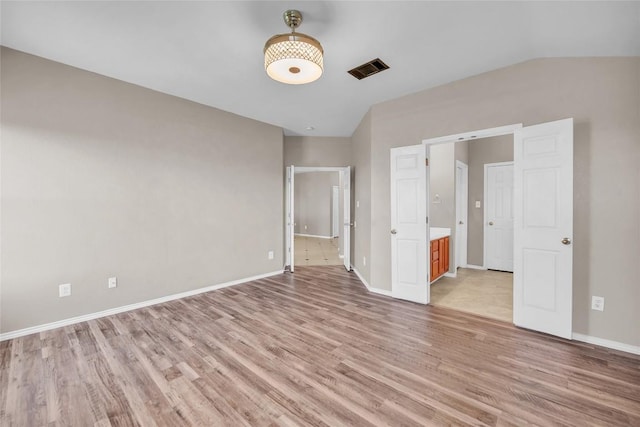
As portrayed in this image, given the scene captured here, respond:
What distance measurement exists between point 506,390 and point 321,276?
3.34m

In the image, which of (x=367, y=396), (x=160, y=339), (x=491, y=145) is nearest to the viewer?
(x=367, y=396)

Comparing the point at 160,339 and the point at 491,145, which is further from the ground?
the point at 491,145

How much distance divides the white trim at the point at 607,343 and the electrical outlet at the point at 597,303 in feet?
0.90

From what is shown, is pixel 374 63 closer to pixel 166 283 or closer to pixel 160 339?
pixel 160 339

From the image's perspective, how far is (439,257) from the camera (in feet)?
14.4

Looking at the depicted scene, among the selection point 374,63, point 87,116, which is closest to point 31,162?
point 87,116

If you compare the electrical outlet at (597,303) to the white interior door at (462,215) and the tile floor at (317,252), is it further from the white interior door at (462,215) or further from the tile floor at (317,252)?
the tile floor at (317,252)

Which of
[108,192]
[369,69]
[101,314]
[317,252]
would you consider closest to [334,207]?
[317,252]

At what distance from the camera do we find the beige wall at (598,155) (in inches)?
90.5

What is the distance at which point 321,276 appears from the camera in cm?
493

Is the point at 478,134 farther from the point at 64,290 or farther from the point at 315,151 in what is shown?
the point at 64,290

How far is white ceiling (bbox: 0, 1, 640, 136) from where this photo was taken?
200cm

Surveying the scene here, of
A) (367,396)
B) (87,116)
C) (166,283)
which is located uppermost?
(87,116)

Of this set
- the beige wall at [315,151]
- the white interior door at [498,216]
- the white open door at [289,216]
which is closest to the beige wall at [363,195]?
the beige wall at [315,151]
